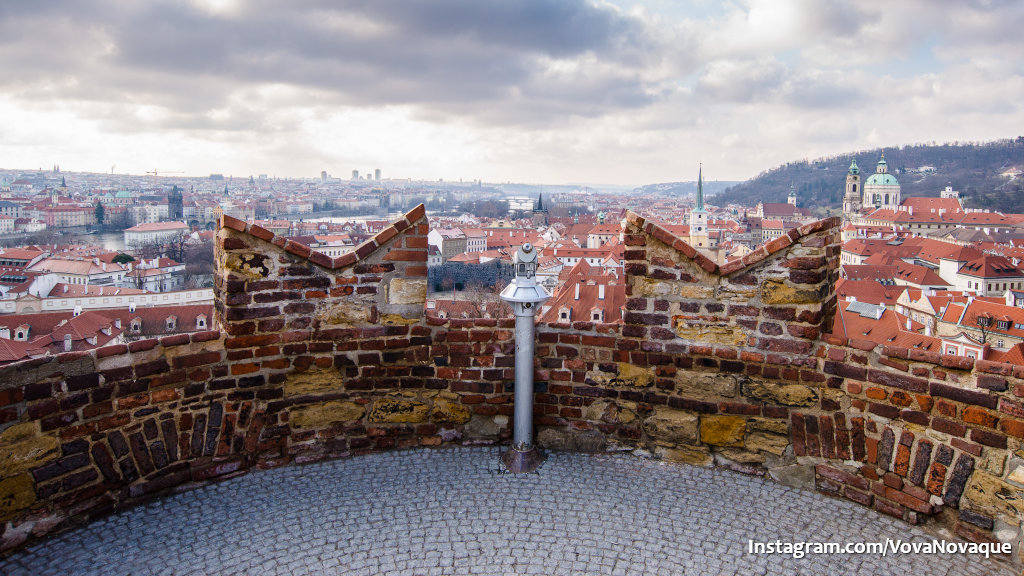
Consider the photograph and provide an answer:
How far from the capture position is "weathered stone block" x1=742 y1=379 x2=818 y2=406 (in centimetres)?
375

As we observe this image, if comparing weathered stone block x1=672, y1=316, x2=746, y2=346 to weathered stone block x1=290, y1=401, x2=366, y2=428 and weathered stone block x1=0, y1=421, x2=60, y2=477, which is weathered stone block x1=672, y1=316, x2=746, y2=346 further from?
weathered stone block x1=0, y1=421, x2=60, y2=477

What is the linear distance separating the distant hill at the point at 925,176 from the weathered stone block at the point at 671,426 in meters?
119

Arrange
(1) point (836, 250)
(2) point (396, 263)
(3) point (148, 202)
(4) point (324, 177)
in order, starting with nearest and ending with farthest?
1. (1) point (836, 250)
2. (2) point (396, 263)
3. (3) point (148, 202)
4. (4) point (324, 177)

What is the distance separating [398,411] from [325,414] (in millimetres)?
422

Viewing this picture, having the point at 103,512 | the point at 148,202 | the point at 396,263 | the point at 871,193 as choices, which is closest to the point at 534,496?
the point at 396,263

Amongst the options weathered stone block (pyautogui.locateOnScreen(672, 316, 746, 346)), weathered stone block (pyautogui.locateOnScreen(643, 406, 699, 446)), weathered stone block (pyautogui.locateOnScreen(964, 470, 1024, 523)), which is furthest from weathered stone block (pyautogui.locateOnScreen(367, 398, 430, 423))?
weathered stone block (pyautogui.locateOnScreen(964, 470, 1024, 523))

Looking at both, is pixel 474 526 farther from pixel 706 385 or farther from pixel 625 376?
pixel 706 385

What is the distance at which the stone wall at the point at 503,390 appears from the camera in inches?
125

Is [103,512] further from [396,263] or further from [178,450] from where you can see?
[396,263]

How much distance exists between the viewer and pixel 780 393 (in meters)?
A: 3.81

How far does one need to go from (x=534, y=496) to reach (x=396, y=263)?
1.54 metres

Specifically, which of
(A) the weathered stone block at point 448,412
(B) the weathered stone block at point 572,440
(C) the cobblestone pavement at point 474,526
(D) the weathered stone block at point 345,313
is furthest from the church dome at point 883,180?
(D) the weathered stone block at point 345,313

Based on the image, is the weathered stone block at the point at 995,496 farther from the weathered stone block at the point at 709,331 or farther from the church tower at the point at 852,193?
the church tower at the point at 852,193

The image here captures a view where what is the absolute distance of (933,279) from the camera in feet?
170
